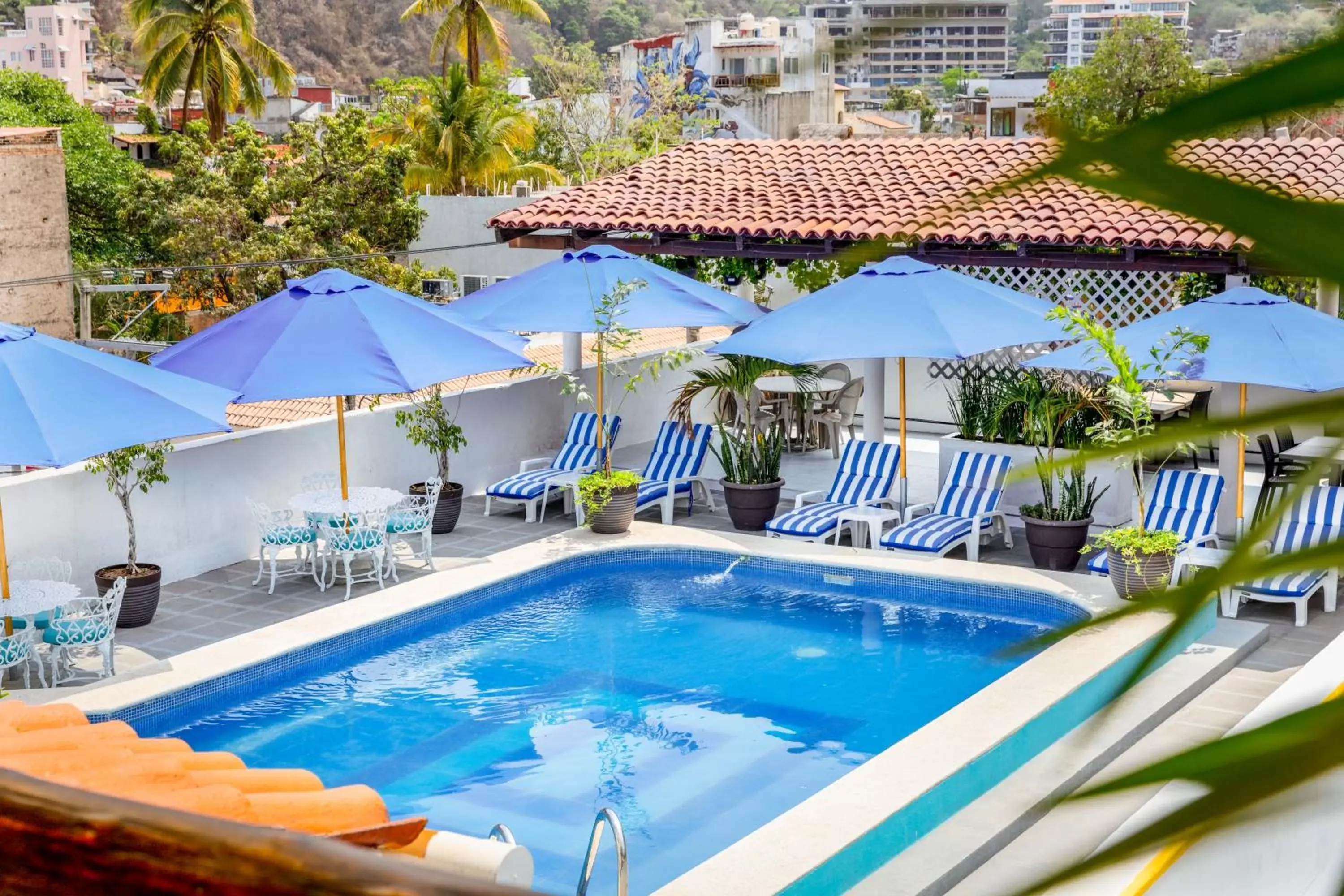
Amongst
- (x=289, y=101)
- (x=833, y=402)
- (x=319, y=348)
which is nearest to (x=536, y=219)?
(x=833, y=402)

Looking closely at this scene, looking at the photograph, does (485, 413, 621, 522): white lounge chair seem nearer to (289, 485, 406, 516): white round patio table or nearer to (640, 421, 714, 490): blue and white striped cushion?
(640, 421, 714, 490): blue and white striped cushion

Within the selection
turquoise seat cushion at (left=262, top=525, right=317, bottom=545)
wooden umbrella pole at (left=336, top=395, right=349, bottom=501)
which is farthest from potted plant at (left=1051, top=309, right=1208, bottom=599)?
turquoise seat cushion at (left=262, top=525, right=317, bottom=545)

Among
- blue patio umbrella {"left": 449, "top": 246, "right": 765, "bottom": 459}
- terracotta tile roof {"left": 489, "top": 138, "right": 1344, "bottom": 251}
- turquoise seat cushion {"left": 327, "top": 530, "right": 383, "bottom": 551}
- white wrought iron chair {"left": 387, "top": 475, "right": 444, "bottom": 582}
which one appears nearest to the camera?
turquoise seat cushion {"left": 327, "top": 530, "right": 383, "bottom": 551}

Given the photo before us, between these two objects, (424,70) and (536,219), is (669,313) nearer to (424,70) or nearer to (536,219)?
(536,219)

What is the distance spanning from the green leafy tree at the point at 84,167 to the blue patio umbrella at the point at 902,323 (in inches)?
1138

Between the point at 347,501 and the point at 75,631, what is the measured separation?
332 centimetres

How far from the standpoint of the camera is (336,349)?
505 inches

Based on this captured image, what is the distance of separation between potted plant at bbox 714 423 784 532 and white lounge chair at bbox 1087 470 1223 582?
11.2 feet

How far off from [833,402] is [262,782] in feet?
45.1

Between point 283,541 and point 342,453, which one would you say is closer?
point 283,541

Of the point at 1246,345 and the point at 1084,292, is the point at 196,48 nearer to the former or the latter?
the point at 1084,292

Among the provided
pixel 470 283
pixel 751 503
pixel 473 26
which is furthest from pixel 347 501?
pixel 473 26

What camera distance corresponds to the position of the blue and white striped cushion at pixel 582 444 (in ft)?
52.5

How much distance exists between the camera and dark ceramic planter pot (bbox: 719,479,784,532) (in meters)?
15.0
